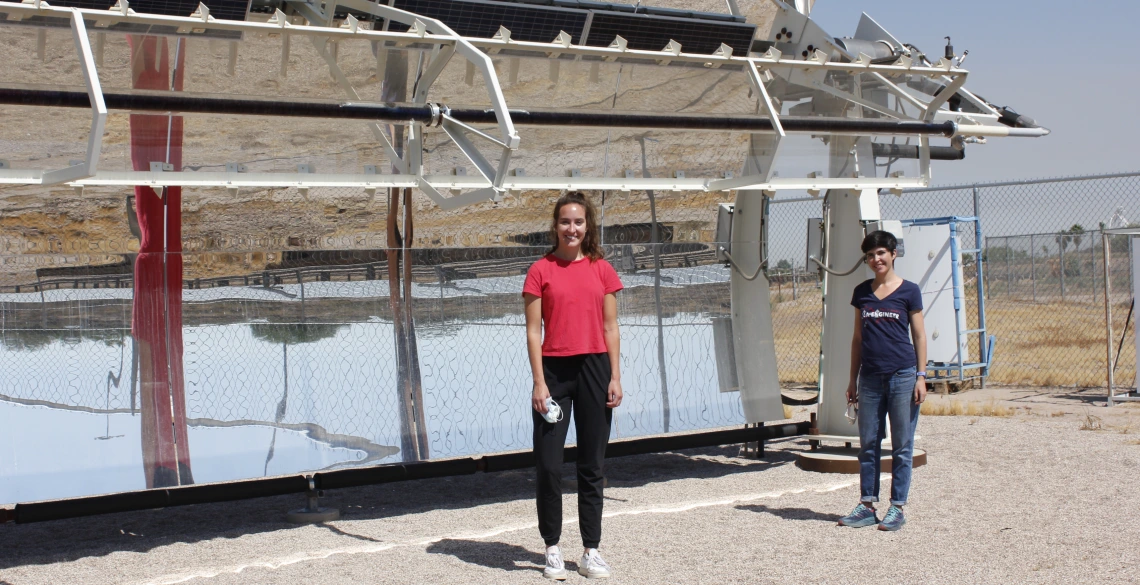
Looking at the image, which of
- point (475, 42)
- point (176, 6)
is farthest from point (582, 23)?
point (176, 6)

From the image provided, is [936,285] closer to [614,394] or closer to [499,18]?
[499,18]

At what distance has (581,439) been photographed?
5.81 metres

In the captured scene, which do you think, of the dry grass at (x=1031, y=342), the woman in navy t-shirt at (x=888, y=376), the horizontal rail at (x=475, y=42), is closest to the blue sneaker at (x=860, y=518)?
the woman in navy t-shirt at (x=888, y=376)

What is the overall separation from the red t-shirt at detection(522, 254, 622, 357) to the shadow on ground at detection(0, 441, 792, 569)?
1283 mm

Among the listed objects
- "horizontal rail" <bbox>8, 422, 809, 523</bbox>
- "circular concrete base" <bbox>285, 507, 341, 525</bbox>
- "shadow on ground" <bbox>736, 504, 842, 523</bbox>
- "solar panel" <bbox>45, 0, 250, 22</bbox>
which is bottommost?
"shadow on ground" <bbox>736, 504, 842, 523</bbox>

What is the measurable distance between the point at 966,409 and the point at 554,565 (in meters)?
8.18

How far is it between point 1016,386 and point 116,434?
12030 mm

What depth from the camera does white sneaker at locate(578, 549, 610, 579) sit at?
5.77 meters

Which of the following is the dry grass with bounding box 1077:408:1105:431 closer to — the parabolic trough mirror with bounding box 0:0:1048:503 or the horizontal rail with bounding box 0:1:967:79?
the parabolic trough mirror with bounding box 0:0:1048:503

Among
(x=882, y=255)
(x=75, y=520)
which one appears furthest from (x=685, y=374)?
(x=75, y=520)

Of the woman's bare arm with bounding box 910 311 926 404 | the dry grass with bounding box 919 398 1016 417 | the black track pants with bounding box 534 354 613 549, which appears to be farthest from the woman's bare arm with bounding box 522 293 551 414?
the dry grass with bounding box 919 398 1016 417

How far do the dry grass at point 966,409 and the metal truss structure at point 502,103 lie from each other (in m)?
4.52

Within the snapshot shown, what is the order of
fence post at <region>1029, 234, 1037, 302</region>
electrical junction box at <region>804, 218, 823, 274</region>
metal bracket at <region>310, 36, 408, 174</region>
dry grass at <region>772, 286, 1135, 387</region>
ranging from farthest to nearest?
fence post at <region>1029, 234, 1037, 302</region> < dry grass at <region>772, 286, 1135, 387</region> < electrical junction box at <region>804, 218, 823, 274</region> < metal bracket at <region>310, 36, 408, 174</region>

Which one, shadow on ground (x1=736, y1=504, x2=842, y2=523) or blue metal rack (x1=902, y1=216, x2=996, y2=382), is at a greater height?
blue metal rack (x1=902, y1=216, x2=996, y2=382)
